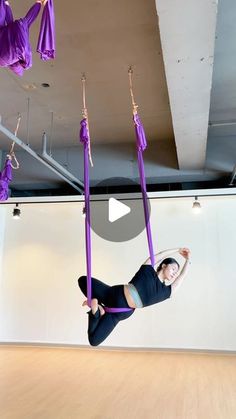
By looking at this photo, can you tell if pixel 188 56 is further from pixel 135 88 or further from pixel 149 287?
pixel 149 287

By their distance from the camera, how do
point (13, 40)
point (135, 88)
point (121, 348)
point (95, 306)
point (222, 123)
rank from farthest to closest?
point (121, 348)
point (222, 123)
point (135, 88)
point (95, 306)
point (13, 40)

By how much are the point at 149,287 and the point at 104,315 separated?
52cm

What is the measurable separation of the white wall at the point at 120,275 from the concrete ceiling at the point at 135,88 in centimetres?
93

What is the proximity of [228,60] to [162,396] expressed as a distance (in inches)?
174

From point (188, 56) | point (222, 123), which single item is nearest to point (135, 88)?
point (188, 56)

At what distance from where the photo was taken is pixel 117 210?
7617 mm

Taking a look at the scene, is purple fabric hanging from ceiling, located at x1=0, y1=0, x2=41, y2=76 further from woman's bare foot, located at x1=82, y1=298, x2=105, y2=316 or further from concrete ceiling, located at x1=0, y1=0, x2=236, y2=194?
woman's bare foot, located at x1=82, y1=298, x2=105, y2=316

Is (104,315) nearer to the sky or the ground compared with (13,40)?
nearer to the ground

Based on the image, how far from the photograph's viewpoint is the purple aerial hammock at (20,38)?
5.73ft

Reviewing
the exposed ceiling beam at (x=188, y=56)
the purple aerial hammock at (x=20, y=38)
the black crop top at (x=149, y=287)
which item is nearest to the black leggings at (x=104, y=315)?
the black crop top at (x=149, y=287)

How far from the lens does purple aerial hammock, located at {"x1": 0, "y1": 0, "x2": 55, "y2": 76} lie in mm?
1746

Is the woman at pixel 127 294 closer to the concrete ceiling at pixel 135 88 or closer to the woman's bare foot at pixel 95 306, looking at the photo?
the woman's bare foot at pixel 95 306

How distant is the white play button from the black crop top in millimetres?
4229

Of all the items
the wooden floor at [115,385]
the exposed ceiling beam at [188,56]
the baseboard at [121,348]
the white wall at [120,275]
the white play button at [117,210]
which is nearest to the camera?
the exposed ceiling beam at [188,56]
